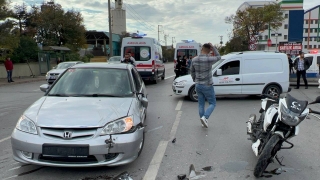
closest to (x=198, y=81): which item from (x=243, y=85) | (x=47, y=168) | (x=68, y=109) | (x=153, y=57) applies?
(x=68, y=109)

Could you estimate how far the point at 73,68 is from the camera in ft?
20.0

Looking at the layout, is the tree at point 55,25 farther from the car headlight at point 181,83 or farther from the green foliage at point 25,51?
the car headlight at point 181,83

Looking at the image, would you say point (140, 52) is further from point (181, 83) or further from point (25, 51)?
point (25, 51)

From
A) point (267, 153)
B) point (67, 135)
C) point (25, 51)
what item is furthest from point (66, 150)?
point (25, 51)

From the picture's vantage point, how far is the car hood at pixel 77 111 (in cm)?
414

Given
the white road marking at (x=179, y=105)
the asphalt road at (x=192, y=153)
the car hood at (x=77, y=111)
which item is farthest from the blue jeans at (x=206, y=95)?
the white road marking at (x=179, y=105)

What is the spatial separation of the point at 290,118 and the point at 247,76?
7.49 meters

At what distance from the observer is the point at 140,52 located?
17609 millimetres

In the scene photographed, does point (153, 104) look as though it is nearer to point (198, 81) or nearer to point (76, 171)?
point (198, 81)

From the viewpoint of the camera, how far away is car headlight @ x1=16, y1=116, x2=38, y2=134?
4139 millimetres

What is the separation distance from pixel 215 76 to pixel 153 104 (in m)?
2.52

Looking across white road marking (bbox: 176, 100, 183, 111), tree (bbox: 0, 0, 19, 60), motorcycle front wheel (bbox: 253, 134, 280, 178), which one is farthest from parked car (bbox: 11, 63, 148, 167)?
tree (bbox: 0, 0, 19, 60)

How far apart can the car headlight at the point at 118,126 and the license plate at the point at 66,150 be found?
33 centimetres

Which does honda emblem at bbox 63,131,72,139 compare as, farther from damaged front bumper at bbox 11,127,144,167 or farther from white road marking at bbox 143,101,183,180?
white road marking at bbox 143,101,183,180
